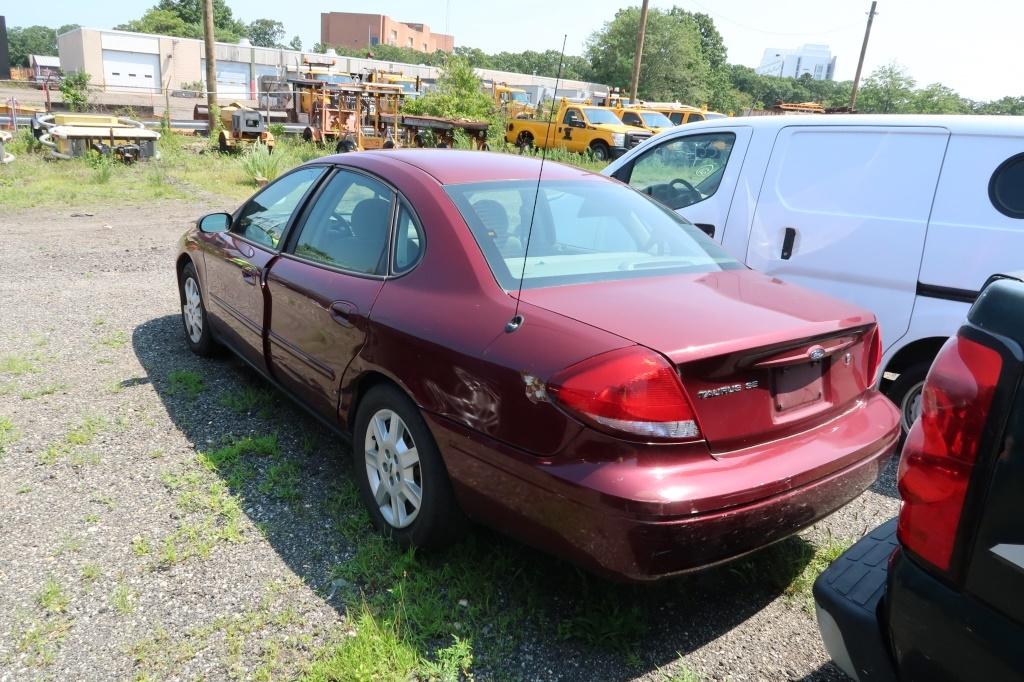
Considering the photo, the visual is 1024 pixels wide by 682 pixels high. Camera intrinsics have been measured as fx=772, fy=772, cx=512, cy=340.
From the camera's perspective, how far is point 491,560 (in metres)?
3.14

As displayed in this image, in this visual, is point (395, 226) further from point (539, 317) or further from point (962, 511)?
point (962, 511)

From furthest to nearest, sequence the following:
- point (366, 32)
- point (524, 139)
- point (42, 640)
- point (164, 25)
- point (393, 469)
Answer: point (366, 32) < point (164, 25) < point (524, 139) < point (393, 469) < point (42, 640)

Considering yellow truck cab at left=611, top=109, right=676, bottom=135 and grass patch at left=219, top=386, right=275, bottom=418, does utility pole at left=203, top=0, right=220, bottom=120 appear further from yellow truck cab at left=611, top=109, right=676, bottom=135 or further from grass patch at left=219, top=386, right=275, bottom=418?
grass patch at left=219, top=386, right=275, bottom=418

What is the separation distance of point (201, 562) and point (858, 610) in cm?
244

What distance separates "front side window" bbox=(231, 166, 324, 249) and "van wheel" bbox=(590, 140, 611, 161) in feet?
59.4

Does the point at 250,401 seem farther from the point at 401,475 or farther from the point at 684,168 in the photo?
the point at 684,168

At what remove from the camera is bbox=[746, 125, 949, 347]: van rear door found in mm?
4246

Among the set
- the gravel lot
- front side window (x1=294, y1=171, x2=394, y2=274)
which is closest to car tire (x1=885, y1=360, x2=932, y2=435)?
the gravel lot

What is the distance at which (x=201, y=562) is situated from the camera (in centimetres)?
311

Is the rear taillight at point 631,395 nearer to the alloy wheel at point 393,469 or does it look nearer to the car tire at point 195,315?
the alloy wheel at point 393,469

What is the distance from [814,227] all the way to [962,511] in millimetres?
3385

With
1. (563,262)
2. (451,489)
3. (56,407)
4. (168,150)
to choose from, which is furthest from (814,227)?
(168,150)

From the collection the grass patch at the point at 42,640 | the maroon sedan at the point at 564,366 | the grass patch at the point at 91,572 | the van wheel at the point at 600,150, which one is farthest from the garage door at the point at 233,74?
the grass patch at the point at 42,640

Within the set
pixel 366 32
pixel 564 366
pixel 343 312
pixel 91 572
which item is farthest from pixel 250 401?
pixel 366 32
